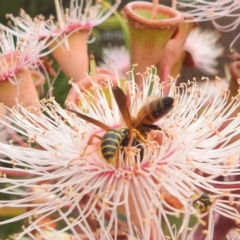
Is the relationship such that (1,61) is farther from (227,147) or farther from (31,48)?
(227,147)

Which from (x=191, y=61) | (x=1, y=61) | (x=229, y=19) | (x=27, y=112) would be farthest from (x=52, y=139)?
(x=229, y=19)

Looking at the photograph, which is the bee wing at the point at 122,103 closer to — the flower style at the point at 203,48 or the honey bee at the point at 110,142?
the honey bee at the point at 110,142

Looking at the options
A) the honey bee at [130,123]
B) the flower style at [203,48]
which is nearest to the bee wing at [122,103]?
the honey bee at [130,123]

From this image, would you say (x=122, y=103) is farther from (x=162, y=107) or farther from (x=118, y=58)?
(x=118, y=58)

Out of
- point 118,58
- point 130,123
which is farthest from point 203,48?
point 130,123

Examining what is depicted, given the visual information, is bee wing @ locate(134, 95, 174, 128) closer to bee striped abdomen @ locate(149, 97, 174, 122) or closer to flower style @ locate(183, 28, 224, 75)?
bee striped abdomen @ locate(149, 97, 174, 122)

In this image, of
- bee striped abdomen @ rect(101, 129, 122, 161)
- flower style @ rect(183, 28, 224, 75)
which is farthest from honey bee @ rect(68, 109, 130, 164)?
flower style @ rect(183, 28, 224, 75)
